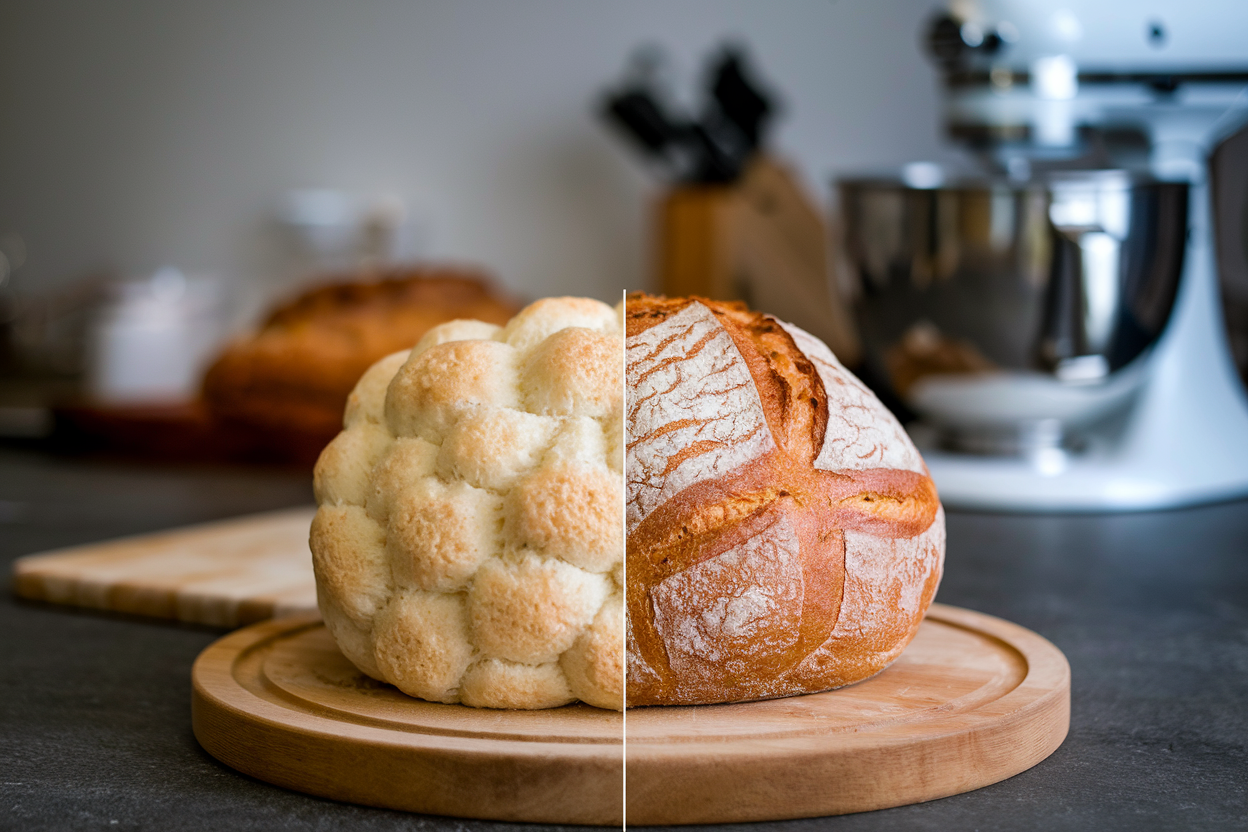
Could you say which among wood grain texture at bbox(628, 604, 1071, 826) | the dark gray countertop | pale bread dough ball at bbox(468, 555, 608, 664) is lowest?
the dark gray countertop

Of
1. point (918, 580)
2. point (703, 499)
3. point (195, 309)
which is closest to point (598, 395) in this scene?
point (703, 499)

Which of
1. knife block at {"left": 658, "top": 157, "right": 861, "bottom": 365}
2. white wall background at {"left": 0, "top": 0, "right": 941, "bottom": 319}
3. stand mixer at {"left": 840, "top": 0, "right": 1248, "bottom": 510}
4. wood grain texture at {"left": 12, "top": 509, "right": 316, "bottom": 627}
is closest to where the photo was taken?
wood grain texture at {"left": 12, "top": 509, "right": 316, "bottom": 627}

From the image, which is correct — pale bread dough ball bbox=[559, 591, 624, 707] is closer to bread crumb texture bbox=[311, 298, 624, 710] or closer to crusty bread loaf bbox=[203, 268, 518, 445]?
bread crumb texture bbox=[311, 298, 624, 710]

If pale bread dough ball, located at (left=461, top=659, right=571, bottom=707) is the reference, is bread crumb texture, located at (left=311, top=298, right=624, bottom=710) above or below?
above

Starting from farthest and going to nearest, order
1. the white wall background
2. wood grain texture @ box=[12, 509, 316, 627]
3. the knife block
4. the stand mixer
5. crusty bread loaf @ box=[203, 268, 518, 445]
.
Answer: the white wall background < the knife block < crusty bread loaf @ box=[203, 268, 518, 445] < the stand mixer < wood grain texture @ box=[12, 509, 316, 627]

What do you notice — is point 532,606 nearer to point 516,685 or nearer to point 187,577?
point 516,685

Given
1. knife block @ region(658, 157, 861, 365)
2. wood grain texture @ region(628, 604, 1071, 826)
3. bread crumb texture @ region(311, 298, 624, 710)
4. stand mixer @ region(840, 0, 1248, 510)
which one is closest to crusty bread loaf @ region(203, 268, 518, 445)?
knife block @ region(658, 157, 861, 365)

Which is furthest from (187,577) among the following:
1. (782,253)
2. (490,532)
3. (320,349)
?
(782,253)
